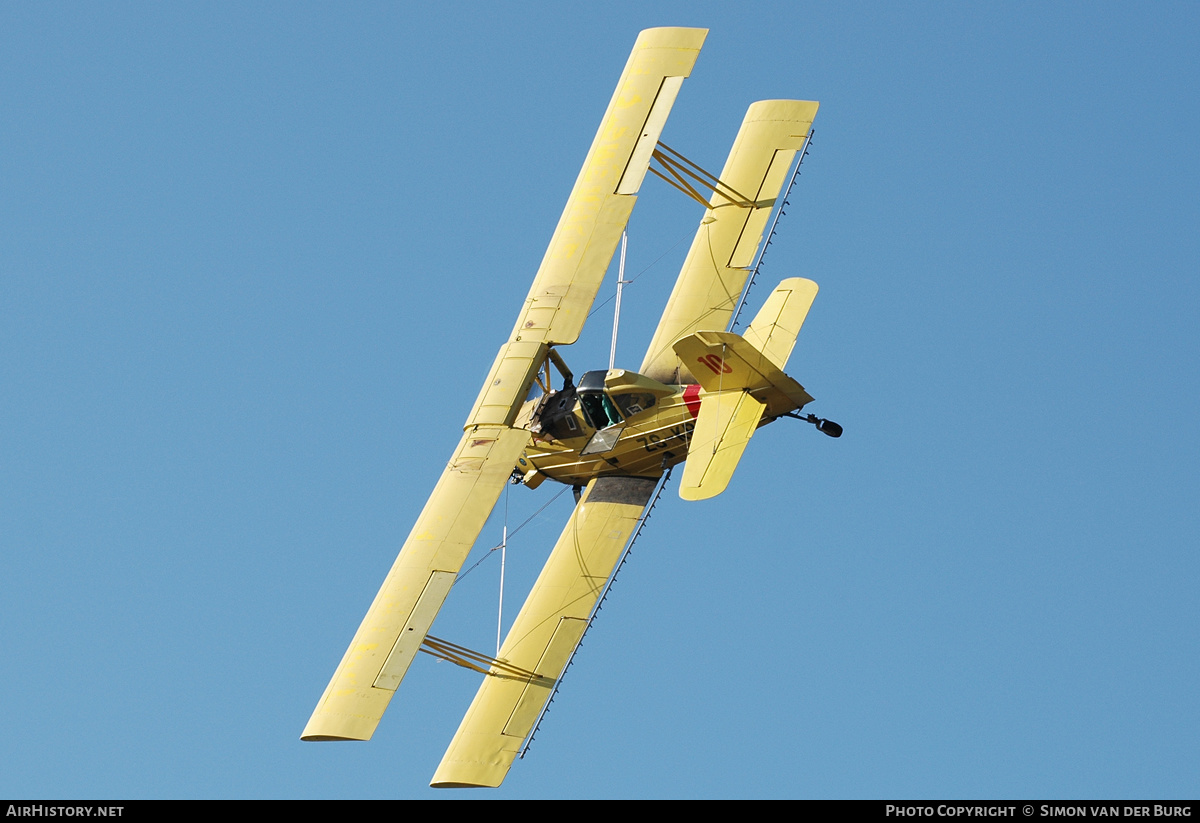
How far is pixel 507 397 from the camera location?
29.2 metres

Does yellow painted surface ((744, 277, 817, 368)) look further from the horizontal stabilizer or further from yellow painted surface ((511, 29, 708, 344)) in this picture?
yellow painted surface ((511, 29, 708, 344))

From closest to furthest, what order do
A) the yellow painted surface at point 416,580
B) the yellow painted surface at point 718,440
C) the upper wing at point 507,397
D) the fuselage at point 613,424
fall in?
the yellow painted surface at point 416,580
the upper wing at point 507,397
the yellow painted surface at point 718,440
the fuselage at point 613,424

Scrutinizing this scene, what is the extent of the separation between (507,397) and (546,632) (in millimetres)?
3768

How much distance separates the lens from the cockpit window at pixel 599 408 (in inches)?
1242

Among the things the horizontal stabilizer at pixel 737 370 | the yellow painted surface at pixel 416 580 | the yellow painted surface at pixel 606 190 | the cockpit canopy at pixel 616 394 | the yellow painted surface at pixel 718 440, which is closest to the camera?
the yellow painted surface at pixel 416 580

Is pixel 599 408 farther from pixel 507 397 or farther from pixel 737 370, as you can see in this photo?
pixel 737 370

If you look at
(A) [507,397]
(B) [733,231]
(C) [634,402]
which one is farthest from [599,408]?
(B) [733,231]

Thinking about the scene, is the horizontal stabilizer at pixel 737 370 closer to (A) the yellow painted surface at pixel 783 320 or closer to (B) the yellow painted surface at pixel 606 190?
(A) the yellow painted surface at pixel 783 320

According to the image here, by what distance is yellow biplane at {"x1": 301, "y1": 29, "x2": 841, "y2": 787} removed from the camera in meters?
27.7

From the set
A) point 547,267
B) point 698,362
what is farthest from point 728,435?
point 547,267

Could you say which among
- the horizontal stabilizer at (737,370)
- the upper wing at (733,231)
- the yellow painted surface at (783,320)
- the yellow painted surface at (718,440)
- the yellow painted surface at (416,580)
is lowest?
the yellow painted surface at (416,580)

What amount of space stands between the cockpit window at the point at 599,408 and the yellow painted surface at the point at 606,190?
1.96 meters

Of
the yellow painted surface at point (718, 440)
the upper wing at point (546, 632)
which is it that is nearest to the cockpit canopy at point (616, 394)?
the upper wing at point (546, 632)
